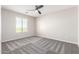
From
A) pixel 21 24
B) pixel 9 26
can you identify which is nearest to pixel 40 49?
pixel 9 26

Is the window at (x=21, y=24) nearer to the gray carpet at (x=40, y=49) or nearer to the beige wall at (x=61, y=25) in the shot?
the beige wall at (x=61, y=25)

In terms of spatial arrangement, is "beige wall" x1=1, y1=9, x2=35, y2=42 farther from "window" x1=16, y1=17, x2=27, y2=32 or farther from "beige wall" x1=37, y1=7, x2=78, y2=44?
"beige wall" x1=37, y1=7, x2=78, y2=44

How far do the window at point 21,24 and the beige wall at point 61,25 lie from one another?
77.1 inches

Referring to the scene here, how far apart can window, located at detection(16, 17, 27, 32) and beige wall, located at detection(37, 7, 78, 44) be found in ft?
6.42

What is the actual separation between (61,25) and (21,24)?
412cm

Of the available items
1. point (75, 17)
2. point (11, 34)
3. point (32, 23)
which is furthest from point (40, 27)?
point (75, 17)

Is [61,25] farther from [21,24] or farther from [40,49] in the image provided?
[21,24]

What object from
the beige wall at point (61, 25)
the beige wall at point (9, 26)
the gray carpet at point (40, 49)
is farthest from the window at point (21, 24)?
the gray carpet at point (40, 49)

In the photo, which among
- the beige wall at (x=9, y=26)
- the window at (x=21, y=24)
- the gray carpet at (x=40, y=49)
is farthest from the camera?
the window at (x=21, y=24)

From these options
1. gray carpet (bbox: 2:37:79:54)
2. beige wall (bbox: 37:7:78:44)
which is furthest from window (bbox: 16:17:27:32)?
gray carpet (bbox: 2:37:79:54)

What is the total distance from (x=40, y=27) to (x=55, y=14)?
245 centimetres

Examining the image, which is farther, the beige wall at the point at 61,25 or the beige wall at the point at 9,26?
the beige wall at the point at 9,26

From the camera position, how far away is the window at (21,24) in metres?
5.49

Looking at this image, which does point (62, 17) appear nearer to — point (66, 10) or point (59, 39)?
point (66, 10)
